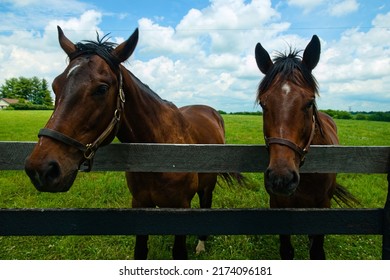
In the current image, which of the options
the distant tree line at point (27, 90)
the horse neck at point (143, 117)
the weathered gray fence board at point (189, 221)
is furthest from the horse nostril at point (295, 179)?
the distant tree line at point (27, 90)

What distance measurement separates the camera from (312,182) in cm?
324

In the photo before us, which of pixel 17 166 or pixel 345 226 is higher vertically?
pixel 17 166

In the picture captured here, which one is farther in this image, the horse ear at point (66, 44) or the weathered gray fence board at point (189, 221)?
the horse ear at point (66, 44)

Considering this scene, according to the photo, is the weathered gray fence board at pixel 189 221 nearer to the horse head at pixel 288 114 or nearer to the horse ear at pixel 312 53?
the horse head at pixel 288 114

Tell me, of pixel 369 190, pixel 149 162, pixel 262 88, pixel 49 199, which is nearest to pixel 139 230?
pixel 149 162

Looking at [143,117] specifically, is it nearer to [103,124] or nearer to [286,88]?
[103,124]

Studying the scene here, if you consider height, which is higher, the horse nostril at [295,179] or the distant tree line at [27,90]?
the distant tree line at [27,90]

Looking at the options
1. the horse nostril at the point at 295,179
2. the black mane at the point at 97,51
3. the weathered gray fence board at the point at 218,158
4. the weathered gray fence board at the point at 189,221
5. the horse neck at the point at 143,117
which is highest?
the black mane at the point at 97,51

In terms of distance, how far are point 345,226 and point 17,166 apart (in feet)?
8.89

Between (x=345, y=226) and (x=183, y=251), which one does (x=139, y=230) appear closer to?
(x=183, y=251)

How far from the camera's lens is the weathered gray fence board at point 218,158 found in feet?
8.13

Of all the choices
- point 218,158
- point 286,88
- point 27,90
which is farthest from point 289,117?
point 27,90

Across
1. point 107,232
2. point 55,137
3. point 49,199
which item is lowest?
point 49,199

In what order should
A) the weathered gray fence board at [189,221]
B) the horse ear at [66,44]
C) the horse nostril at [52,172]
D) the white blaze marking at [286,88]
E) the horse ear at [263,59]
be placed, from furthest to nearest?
the horse ear at [263,59], the horse ear at [66,44], the white blaze marking at [286,88], the weathered gray fence board at [189,221], the horse nostril at [52,172]
